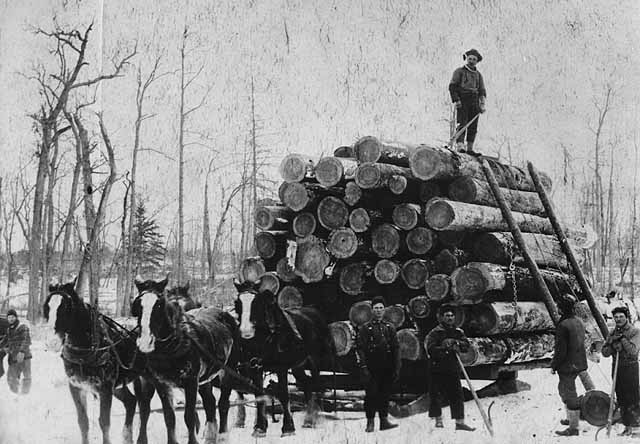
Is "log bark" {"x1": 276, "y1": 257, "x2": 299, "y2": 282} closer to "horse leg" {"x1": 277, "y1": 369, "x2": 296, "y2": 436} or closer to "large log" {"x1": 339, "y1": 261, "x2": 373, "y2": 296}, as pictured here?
"large log" {"x1": 339, "y1": 261, "x2": 373, "y2": 296}

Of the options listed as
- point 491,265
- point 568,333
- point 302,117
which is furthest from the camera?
point 302,117

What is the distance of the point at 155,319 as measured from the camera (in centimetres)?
695

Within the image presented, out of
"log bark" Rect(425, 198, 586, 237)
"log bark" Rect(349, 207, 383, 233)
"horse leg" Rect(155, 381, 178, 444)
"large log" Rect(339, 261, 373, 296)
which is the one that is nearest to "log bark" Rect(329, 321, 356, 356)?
"large log" Rect(339, 261, 373, 296)

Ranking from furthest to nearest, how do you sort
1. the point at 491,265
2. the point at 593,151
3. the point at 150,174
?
the point at 150,174
the point at 491,265
the point at 593,151

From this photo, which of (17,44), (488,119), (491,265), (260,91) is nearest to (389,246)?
(491,265)

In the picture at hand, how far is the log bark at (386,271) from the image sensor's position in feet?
30.0

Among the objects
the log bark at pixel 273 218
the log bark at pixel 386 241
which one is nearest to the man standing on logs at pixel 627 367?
the log bark at pixel 386 241

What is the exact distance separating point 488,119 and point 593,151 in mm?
1609

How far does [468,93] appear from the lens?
949cm

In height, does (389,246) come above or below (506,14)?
below

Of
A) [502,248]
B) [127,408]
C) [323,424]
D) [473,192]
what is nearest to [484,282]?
[502,248]

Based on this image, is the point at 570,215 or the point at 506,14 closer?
the point at 506,14

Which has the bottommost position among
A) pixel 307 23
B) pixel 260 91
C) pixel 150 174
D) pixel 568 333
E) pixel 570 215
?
pixel 568 333

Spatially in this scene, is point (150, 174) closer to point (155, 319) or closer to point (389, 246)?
point (389, 246)
